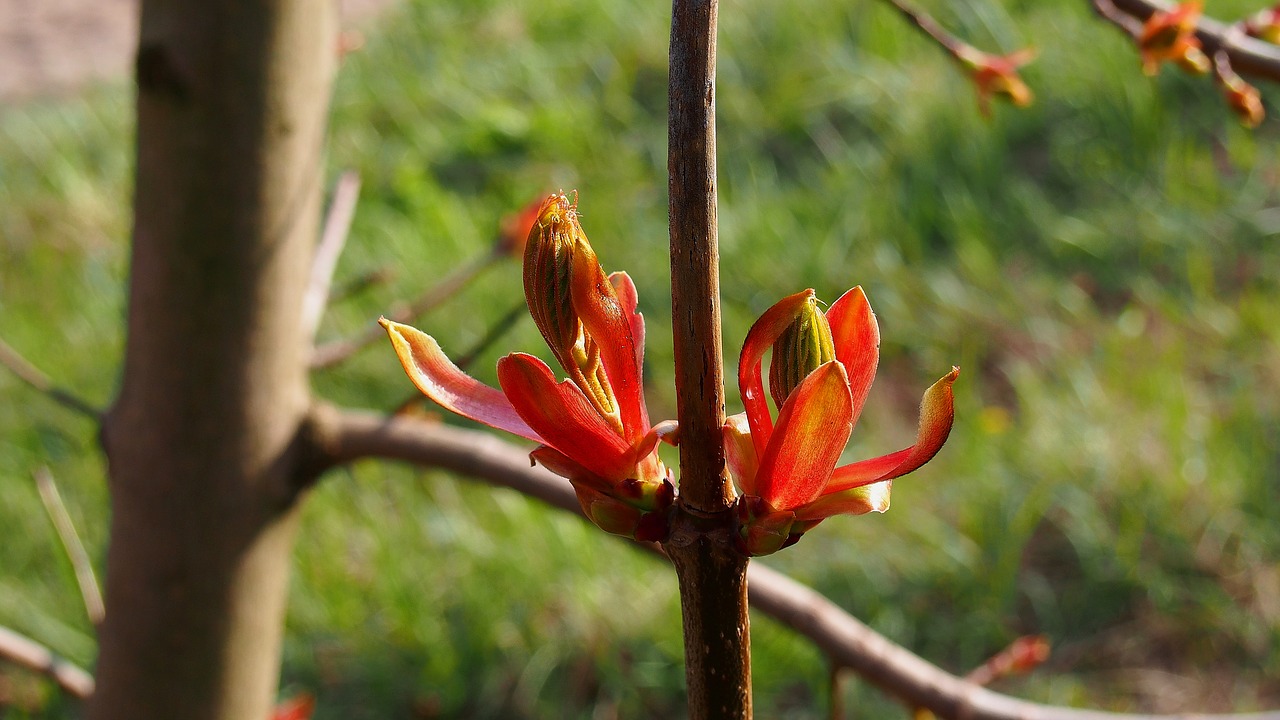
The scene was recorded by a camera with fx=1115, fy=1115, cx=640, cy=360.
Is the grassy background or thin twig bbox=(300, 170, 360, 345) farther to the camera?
the grassy background

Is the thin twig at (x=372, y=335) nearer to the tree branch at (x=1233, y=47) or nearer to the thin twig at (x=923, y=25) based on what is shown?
the thin twig at (x=923, y=25)

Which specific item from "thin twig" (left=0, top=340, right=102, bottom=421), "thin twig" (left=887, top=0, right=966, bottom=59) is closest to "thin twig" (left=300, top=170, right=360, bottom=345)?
"thin twig" (left=0, top=340, right=102, bottom=421)

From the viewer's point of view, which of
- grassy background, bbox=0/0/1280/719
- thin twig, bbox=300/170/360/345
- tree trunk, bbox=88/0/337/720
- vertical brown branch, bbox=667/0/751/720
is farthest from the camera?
grassy background, bbox=0/0/1280/719

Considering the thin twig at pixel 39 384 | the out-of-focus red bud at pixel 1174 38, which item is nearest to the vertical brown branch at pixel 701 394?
the out-of-focus red bud at pixel 1174 38

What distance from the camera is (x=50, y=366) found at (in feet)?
9.53

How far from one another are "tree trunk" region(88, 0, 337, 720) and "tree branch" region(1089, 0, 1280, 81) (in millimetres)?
725

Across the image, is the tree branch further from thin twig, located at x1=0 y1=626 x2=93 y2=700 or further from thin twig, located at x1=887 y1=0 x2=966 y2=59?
thin twig, located at x1=0 y1=626 x2=93 y2=700

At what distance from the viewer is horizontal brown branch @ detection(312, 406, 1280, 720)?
996 millimetres

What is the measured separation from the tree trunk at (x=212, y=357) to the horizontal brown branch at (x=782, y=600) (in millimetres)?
69

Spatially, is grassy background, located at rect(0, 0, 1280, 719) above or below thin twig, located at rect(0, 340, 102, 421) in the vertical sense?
below

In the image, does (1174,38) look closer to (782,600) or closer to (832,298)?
(782,600)

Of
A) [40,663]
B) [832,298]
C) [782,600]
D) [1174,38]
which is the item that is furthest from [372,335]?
[832,298]

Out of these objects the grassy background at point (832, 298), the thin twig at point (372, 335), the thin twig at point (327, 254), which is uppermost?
the thin twig at point (327, 254)

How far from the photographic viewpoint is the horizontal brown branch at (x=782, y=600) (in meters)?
1.00
